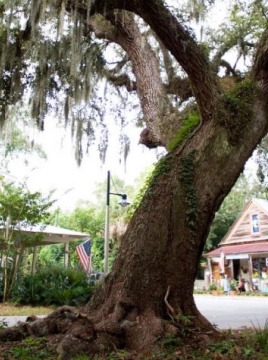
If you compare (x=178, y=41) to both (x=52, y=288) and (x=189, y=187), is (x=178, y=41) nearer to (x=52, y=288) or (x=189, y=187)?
(x=189, y=187)

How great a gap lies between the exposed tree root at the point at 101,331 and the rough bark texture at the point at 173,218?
0.01 m

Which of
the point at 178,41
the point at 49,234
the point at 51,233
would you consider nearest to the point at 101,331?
the point at 178,41

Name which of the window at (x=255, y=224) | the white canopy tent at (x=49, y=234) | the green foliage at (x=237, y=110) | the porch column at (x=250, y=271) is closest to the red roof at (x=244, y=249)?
the porch column at (x=250, y=271)

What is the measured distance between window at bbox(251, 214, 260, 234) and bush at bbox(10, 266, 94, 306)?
56.0ft

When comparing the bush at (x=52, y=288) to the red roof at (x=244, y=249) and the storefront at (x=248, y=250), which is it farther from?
the storefront at (x=248, y=250)

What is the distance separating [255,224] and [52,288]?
18341 millimetres

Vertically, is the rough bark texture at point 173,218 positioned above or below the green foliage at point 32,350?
above

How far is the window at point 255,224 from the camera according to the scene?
27031 millimetres

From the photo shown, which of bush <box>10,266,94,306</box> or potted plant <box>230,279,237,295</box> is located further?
potted plant <box>230,279,237,295</box>

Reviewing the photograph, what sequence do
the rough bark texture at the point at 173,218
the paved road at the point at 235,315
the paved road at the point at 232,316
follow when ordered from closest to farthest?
1. the rough bark texture at the point at 173,218
2. the paved road at the point at 232,316
3. the paved road at the point at 235,315

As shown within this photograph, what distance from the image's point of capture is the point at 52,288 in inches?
463

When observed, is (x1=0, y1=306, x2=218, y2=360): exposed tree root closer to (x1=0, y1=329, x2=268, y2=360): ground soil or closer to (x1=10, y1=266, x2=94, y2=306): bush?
(x1=0, y1=329, x2=268, y2=360): ground soil

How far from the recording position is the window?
1064 inches

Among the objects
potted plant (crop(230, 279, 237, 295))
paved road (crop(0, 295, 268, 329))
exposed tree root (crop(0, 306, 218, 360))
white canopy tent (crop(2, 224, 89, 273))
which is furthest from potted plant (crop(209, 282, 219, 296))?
exposed tree root (crop(0, 306, 218, 360))
